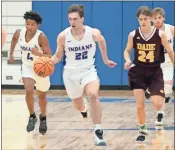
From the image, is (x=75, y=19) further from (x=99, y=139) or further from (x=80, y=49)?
(x=99, y=139)

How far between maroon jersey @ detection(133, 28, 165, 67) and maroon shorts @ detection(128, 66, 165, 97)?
0.27 ft

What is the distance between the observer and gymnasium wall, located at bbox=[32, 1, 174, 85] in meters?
15.1

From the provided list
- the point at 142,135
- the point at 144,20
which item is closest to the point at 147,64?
the point at 144,20

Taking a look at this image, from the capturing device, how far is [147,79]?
752cm

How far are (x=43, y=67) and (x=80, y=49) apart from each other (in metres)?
0.57

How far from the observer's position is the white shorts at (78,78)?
715 centimetres

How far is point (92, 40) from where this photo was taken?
23.7 feet

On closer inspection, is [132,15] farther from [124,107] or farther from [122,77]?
[124,107]

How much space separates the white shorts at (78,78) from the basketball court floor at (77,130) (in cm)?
72

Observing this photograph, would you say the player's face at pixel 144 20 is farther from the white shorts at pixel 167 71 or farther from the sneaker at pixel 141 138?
the white shorts at pixel 167 71

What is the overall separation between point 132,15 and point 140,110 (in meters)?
8.06

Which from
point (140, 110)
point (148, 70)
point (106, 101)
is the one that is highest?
point (148, 70)

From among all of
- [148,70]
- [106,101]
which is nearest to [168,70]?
[148,70]

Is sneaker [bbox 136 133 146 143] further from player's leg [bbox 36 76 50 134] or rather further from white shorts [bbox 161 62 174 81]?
white shorts [bbox 161 62 174 81]
